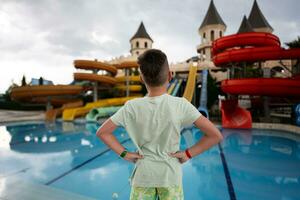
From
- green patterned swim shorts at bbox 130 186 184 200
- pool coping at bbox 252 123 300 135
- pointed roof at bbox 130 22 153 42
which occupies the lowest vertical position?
pool coping at bbox 252 123 300 135

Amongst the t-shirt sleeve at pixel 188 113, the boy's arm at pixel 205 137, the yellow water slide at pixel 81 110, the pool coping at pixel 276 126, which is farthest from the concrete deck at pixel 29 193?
the yellow water slide at pixel 81 110

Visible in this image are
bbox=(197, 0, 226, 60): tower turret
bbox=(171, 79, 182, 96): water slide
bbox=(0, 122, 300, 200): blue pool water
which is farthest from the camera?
bbox=(197, 0, 226, 60): tower turret

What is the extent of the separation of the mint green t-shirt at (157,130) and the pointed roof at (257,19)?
123ft

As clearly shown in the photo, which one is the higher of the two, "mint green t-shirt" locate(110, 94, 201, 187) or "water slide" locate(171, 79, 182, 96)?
"water slide" locate(171, 79, 182, 96)

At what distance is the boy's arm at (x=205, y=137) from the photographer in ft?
4.28

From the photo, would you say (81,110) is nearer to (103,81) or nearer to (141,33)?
(103,81)

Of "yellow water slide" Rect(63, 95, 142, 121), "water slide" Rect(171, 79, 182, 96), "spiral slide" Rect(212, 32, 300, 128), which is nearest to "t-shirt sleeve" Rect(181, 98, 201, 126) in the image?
"spiral slide" Rect(212, 32, 300, 128)

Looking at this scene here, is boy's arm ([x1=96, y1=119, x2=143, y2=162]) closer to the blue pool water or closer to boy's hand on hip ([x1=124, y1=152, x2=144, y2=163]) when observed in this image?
boy's hand on hip ([x1=124, y1=152, x2=144, y2=163])

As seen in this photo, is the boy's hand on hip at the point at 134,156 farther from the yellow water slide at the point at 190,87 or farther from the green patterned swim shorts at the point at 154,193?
the yellow water slide at the point at 190,87

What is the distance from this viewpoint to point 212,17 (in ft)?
118

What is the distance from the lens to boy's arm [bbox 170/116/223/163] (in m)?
1.30

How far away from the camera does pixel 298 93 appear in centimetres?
1099

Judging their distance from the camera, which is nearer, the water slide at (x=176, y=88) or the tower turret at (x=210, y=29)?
the water slide at (x=176, y=88)

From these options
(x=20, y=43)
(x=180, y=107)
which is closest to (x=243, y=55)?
(x=180, y=107)
